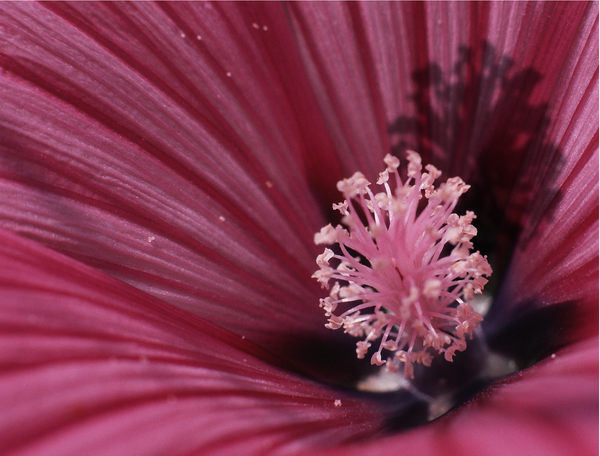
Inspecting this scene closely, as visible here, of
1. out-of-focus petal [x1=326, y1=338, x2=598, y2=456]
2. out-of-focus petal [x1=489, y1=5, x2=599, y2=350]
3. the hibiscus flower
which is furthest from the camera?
out-of-focus petal [x1=489, y1=5, x2=599, y2=350]

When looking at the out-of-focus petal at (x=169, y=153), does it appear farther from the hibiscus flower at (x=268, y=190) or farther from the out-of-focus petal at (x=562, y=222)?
the out-of-focus petal at (x=562, y=222)

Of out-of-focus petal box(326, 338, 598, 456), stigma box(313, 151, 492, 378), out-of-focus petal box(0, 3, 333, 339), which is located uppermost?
out-of-focus petal box(0, 3, 333, 339)

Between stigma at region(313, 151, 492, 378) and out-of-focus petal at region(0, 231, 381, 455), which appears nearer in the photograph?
out-of-focus petal at region(0, 231, 381, 455)

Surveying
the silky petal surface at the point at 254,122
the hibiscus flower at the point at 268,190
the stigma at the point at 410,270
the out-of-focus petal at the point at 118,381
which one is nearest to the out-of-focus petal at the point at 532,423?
the hibiscus flower at the point at 268,190

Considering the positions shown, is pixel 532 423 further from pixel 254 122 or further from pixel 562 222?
pixel 254 122

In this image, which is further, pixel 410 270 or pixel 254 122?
pixel 254 122

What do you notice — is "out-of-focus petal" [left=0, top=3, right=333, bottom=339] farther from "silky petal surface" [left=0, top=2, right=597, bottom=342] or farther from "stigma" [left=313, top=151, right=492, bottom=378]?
"stigma" [left=313, top=151, right=492, bottom=378]

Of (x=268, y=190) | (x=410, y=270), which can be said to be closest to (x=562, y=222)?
(x=410, y=270)

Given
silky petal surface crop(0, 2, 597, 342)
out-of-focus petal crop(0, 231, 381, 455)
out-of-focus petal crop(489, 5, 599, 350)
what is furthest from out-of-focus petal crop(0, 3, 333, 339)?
out-of-focus petal crop(489, 5, 599, 350)
